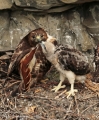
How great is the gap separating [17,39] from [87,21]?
40.3 inches

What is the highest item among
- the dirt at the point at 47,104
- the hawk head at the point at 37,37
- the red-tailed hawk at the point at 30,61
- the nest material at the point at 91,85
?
the hawk head at the point at 37,37

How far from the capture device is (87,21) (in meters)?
6.32

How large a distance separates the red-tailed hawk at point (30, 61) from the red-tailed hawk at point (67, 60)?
14 cm

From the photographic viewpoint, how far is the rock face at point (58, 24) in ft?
20.6

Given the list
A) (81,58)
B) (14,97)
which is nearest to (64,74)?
(81,58)

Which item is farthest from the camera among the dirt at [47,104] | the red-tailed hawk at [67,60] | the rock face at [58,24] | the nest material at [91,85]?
the rock face at [58,24]

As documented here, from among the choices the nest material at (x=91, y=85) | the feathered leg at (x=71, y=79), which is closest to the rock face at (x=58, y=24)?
the nest material at (x=91, y=85)

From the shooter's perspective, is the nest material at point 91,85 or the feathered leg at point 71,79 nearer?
the feathered leg at point 71,79

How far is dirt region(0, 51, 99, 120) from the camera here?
524cm

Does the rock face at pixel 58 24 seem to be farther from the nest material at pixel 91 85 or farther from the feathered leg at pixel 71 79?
the feathered leg at pixel 71 79

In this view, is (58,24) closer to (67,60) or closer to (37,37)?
(37,37)

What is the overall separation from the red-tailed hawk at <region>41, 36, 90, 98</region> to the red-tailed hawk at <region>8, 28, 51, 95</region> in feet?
0.46

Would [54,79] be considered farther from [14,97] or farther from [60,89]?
[14,97]

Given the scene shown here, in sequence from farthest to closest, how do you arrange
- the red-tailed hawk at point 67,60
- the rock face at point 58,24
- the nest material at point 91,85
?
the rock face at point 58,24 < the nest material at point 91,85 < the red-tailed hawk at point 67,60
